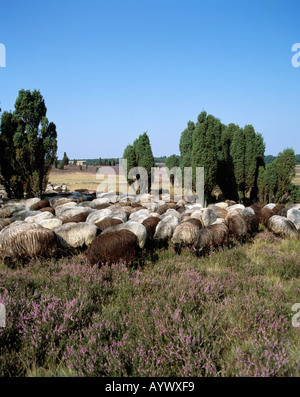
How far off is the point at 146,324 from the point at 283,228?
867cm

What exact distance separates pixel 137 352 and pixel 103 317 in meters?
1.05

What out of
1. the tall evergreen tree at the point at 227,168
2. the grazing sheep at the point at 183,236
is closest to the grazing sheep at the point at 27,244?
the grazing sheep at the point at 183,236

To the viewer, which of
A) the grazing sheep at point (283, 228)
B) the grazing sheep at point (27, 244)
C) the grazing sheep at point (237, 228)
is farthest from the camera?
the grazing sheep at point (283, 228)

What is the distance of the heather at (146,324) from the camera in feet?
9.84

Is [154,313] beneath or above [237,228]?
beneath

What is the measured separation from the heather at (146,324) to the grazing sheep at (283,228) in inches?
171

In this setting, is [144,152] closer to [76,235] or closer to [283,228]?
[283,228]

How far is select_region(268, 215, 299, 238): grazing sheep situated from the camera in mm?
10102

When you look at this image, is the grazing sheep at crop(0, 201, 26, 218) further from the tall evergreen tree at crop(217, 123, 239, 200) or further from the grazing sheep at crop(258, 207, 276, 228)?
the tall evergreen tree at crop(217, 123, 239, 200)

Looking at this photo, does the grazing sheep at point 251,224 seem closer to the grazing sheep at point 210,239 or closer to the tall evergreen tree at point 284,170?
the grazing sheep at point 210,239


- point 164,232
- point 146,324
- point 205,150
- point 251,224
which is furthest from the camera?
point 205,150

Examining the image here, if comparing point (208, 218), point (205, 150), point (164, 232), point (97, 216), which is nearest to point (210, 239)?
point (164, 232)

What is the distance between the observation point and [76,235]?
26.5ft
